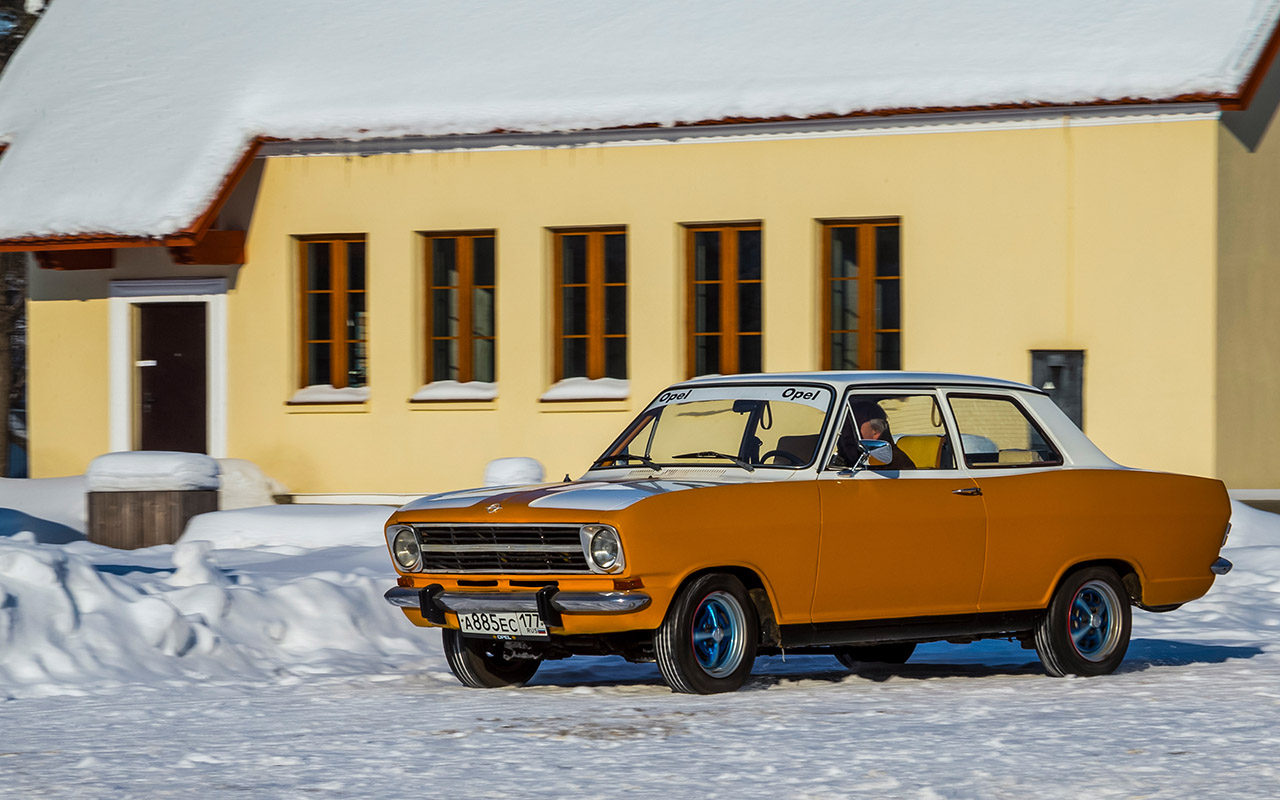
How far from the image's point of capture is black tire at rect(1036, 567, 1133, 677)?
33.3 feet

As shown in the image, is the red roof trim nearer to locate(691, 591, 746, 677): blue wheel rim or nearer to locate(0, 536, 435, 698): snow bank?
locate(0, 536, 435, 698): snow bank

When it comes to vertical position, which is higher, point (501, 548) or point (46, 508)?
point (501, 548)

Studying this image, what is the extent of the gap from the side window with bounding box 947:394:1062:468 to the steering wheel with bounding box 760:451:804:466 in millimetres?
990

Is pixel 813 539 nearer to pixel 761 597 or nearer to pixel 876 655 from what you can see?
pixel 761 597

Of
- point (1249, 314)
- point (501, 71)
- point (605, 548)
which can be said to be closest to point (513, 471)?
point (501, 71)

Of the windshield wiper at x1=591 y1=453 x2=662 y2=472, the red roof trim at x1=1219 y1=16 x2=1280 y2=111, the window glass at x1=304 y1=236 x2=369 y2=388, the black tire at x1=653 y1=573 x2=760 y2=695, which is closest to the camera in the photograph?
the black tire at x1=653 y1=573 x2=760 y2=695

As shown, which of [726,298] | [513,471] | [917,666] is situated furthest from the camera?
[726,298]

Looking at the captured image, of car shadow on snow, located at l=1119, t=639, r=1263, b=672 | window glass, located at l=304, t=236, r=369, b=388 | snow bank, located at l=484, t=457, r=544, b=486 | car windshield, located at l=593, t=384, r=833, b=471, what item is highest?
window glass, located at l=304, t=236, r=369, b=388

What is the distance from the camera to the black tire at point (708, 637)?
8.85 metres

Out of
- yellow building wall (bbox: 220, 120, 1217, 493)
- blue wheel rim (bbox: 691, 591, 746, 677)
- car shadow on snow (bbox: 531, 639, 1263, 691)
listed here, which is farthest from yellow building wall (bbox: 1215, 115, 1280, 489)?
blue wheel rim (bbox: 691, 591, 746, 677)

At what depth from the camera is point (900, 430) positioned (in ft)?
33.3

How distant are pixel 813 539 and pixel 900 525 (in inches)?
21.7

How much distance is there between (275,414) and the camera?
69.8 ft

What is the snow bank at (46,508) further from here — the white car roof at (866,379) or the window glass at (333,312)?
the white car roof at (866,379)
